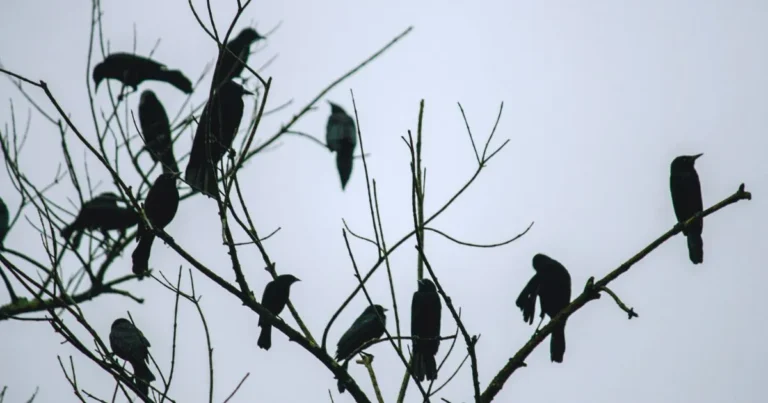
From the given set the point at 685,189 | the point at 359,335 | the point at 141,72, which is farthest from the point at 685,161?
the point at 141,72

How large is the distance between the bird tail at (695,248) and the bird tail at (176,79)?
4.03m

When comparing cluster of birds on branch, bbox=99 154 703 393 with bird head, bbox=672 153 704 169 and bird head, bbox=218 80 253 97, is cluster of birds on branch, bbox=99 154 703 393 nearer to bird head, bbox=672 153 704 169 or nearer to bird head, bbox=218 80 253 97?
bird head, bbox=672 153 704 169

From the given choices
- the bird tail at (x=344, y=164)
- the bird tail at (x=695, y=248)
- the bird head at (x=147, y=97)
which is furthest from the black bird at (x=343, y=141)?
the bird tail at (x=695, y=248)

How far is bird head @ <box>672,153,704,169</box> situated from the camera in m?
5.23

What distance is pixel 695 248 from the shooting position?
14.7 feet

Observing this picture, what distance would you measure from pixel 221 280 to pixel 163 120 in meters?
4.77

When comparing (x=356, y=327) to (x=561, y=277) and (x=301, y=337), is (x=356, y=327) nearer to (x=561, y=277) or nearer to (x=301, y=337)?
(x=561, y=277)

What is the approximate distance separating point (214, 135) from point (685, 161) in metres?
3.68

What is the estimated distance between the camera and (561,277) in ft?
13.8

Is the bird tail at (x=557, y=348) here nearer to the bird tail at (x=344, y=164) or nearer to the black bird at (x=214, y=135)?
the black bird at (x=214, y=135)

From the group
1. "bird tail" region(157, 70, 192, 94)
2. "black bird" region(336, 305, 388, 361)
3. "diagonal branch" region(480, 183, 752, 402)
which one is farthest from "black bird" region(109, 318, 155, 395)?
"diagonal branch" region(480, 183, 752, 402)

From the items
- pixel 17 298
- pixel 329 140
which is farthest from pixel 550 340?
pixel 329 140

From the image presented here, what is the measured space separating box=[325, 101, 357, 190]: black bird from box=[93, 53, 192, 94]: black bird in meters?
1.43

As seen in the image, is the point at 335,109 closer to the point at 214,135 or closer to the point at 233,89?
the point at 233,89
